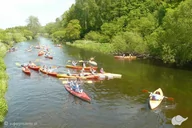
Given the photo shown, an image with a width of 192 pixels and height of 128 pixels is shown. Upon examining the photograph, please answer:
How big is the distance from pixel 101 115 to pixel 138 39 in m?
36.3

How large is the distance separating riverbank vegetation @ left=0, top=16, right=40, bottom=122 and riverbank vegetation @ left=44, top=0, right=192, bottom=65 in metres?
21.3

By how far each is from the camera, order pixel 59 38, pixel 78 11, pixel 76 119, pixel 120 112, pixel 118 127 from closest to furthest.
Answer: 1. pixel 118 127
2. pixel 76 119
3. pixel 120 112
4. pixel 78 11
5. pixel 59 38

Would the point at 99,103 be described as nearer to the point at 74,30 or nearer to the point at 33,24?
the point at 74,30

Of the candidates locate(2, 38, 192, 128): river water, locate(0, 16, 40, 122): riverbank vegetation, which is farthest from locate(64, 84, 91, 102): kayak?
locate(0, 16, 40, 122): riverbank vegetation

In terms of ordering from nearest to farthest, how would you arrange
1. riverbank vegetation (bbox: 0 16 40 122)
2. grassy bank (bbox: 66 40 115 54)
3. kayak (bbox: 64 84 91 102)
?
riverbank vegetation (bbox: 0 16 40 122)
kayak (bbox: 64 84 91 102)
grassy bank (bbox: 66 40 115 54)

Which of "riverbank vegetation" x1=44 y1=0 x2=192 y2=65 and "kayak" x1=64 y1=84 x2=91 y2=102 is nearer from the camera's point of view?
"kayak" x1=64 y1=84 x2=91 y2=102

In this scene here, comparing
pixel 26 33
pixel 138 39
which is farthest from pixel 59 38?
pixel 138 39

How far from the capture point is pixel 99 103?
78.7 ft

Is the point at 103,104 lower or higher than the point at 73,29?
lower

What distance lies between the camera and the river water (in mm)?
19562

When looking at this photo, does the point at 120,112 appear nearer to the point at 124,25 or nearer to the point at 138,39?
the point at 138,39

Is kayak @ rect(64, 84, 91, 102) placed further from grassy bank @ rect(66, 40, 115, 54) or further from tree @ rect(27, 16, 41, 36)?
tree @ rect(27, 16, 41, 36)

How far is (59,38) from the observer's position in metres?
113

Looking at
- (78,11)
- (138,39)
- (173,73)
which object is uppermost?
(78,11)
